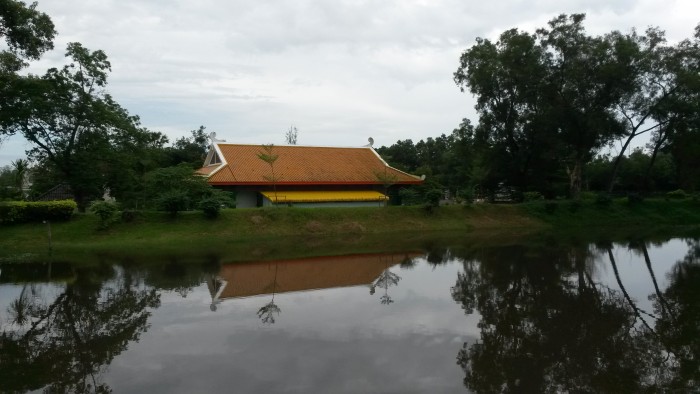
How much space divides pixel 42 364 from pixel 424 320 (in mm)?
5181

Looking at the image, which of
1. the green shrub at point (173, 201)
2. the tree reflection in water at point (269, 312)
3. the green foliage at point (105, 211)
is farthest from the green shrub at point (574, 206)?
the tree reflection in water at point (269, 312)

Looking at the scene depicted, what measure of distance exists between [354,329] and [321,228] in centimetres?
1673

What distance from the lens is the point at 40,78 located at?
21828 millimetres

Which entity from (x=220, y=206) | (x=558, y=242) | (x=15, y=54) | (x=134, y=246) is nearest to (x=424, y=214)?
(x=558, y=242)

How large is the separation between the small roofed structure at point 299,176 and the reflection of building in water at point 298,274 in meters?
11.9

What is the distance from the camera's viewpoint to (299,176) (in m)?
29.5

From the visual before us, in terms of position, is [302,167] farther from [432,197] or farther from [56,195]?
[56,195]

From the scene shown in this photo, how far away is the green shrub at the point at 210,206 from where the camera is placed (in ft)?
73.8

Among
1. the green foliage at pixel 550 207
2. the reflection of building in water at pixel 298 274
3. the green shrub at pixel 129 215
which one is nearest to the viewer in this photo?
the reflection of building in water at pixel 298 274

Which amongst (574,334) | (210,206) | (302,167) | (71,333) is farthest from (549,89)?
(71,333)

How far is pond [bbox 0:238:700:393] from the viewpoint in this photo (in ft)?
18.7

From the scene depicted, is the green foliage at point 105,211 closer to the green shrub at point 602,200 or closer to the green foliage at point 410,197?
the green foliage at point 410,197

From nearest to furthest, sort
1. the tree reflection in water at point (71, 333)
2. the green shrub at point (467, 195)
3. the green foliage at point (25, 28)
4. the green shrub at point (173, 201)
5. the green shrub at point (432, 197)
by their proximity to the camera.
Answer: the tree reflection in water at point (71, 333) < the green foliage at point (25, 28) < the green shrub at point (173, 201) < the green shrub at point (432, 197) < the green shrub at point (467, 195)

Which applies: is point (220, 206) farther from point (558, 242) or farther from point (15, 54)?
point (558, 242)
